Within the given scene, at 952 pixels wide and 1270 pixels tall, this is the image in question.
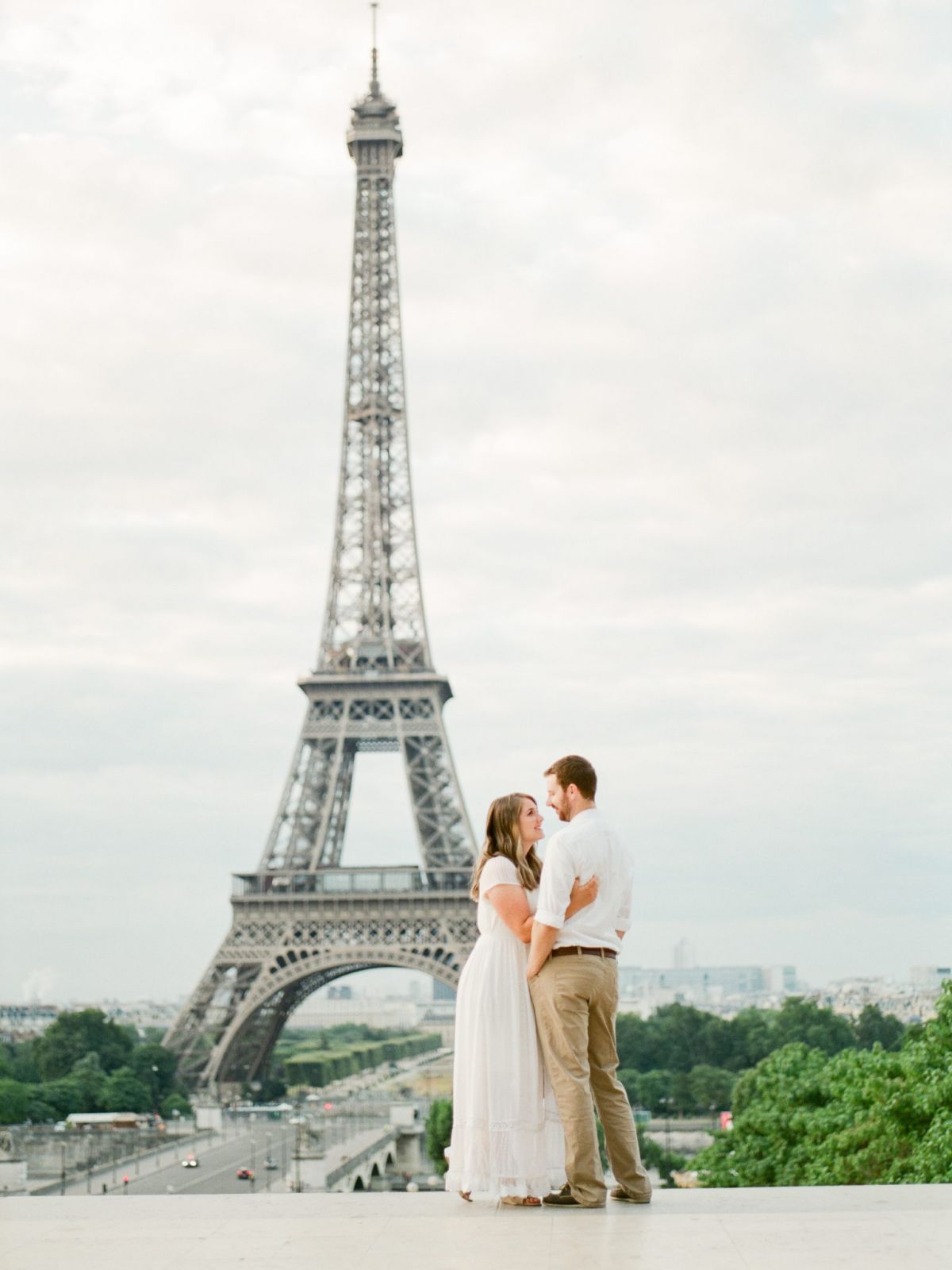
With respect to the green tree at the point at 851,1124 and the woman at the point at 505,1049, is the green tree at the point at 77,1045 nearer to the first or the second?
the green tree at the point at 851,1124

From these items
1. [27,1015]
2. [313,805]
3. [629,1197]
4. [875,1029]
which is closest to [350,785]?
[313,805]

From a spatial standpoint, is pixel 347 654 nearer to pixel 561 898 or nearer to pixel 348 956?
pixel 348 956

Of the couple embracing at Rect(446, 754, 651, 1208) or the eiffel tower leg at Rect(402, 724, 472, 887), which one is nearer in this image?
the couple embracing at Rect(446, 754, 651, 1208)

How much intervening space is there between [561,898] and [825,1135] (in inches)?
747

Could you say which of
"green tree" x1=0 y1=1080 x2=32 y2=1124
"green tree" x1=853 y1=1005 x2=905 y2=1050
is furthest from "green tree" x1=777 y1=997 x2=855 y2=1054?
"green tree" x1=0 y1=1080 x2=32 y2=1124

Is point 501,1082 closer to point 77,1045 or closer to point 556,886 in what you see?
point 556,886

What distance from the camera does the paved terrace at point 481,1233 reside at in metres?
5.97

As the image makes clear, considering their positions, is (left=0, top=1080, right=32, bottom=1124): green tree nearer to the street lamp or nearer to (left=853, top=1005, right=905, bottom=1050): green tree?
the street lamp

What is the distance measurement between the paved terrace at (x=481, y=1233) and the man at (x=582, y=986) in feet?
0.68

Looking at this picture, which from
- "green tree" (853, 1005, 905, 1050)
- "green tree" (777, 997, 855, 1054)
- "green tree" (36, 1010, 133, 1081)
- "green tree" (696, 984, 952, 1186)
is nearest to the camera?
"green tree" (696, 984, 952, 1186)

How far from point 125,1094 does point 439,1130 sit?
1100cm

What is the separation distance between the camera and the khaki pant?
7035 millimetres

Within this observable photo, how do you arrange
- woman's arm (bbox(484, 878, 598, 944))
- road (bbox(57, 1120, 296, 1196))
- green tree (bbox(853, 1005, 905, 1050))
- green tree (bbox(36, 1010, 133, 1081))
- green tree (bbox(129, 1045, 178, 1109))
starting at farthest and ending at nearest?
green tree (bbox(853, 1005, 905, 1050))
green tree (bbox(36, 1010, 133, 1081))
green tree (bbox(129, 1045, 178, 1109))
road (bbox(57, 1120, 296, 1196))
woman's arm (bbox(484, 878, 598, 944))

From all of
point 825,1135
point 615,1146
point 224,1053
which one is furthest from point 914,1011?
point 615,1146
